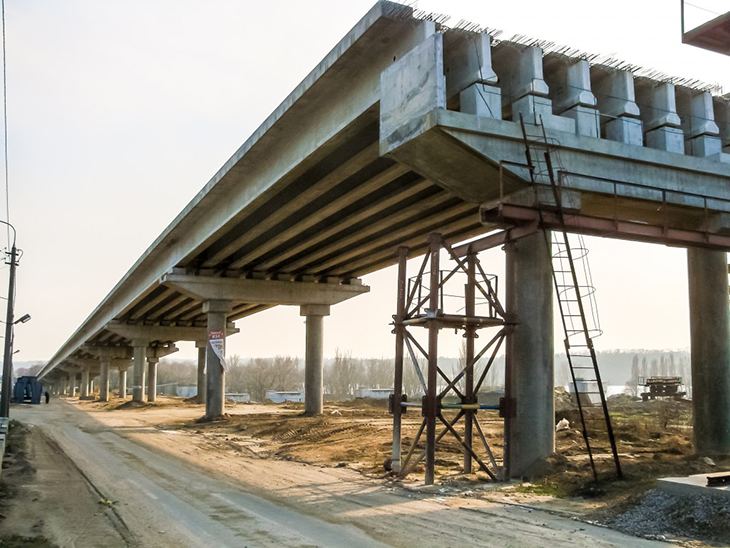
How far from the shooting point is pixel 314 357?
37.4 metres

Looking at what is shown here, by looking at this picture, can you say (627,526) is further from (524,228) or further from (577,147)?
(577,147)

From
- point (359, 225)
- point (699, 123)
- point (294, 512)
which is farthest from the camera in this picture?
point (359, 225)

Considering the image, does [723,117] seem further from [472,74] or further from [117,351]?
[117,351]

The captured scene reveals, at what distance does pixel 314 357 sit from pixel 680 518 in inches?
1126

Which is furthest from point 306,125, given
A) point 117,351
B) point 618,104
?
point 117,351

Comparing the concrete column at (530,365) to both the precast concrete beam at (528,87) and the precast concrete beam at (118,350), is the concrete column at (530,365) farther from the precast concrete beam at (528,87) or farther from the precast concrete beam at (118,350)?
the precast concrete beam at (118,350)

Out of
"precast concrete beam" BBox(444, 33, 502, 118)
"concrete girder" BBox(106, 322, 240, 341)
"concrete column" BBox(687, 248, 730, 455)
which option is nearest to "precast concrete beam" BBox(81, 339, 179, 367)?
"concrete girder" BBox(106, 322, 240, 341)

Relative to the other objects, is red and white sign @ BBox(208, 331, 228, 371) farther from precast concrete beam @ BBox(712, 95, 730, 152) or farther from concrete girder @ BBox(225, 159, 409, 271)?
precast concrete beam @ BBox(712, 95, 730, 152)

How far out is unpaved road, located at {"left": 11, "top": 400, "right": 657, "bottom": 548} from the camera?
905cm

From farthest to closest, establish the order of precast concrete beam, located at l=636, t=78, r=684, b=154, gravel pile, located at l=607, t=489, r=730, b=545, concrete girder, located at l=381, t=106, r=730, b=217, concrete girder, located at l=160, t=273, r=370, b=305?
1. concrete girder, located at l=160, t=273, r=370, b=305
2. precast concrete beam, located at l=636, t=78, r=684, b=154
3. concrete girder, located at l=381, t=106, r=730, b=217
4. gravel pile, located at l=607, t=489, r=730, b=545

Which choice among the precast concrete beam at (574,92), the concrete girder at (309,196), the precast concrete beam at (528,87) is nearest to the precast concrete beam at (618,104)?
the precast concrete beam at (574,92)

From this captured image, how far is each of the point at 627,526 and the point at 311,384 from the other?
2806 centimetres

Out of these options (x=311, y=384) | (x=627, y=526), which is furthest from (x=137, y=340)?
(x=627, y=526)

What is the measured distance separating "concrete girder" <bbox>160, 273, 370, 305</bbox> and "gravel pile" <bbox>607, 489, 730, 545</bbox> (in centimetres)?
2803
